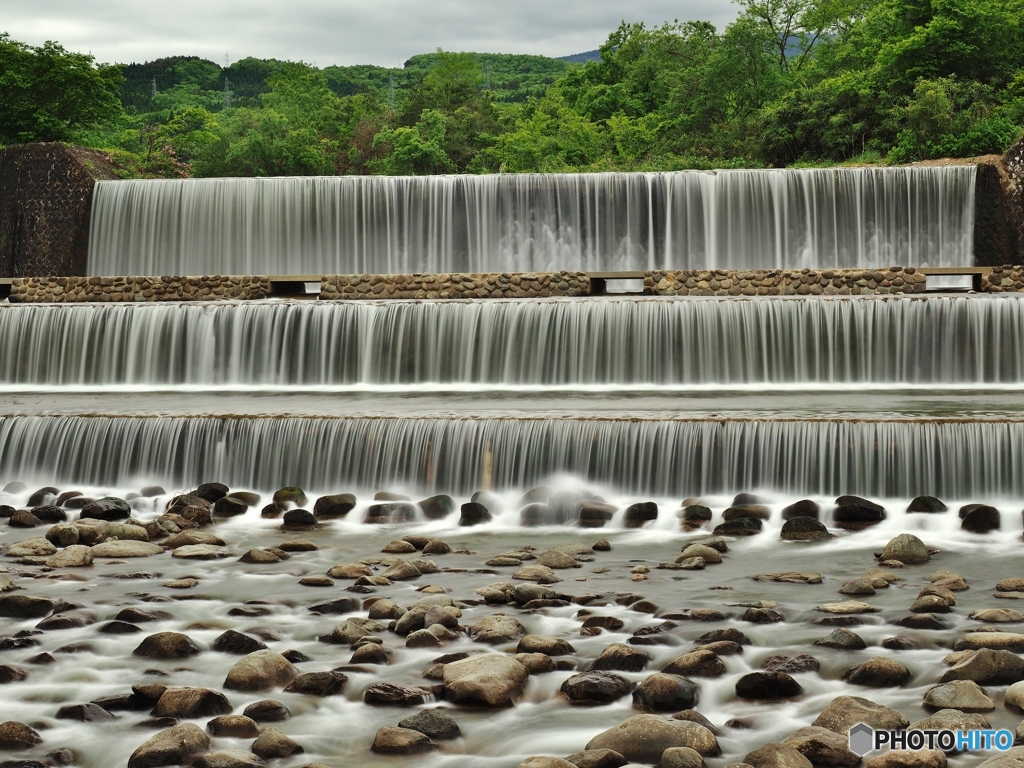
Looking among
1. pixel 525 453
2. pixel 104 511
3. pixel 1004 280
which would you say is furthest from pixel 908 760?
pixel 1004 280

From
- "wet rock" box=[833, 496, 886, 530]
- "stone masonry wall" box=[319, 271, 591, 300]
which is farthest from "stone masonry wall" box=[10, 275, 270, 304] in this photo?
"wet rock" box=[833, 496, 886, 530]

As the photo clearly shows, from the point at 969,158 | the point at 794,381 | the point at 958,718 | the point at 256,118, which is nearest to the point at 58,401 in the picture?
the point at 794,381

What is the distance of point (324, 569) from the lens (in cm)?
931

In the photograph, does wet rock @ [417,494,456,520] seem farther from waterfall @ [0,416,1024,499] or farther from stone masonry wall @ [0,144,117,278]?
stone masonry wall @ [0,144,117,278]

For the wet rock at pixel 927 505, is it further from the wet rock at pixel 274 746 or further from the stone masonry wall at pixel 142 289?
the stone masonry wall at pixel 142 289

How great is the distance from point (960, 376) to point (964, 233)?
27.1 feet

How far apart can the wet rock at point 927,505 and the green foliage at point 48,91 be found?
2873cm

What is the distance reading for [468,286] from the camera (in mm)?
21203

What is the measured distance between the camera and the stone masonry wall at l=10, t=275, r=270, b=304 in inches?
870

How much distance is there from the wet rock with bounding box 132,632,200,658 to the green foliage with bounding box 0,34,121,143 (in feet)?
96.0

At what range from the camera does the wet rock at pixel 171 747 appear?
537 cm

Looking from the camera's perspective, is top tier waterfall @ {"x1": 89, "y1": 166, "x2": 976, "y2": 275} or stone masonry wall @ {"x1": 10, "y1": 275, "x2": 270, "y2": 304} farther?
top tier waterfall @ {"x1": 89, "y1": 166, "x2": 976, "y2": 275}

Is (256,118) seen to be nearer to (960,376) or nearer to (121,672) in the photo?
(960,376)

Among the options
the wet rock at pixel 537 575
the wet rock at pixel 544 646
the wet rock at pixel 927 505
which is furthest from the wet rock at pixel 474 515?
the wet rock at pixel 544 646
